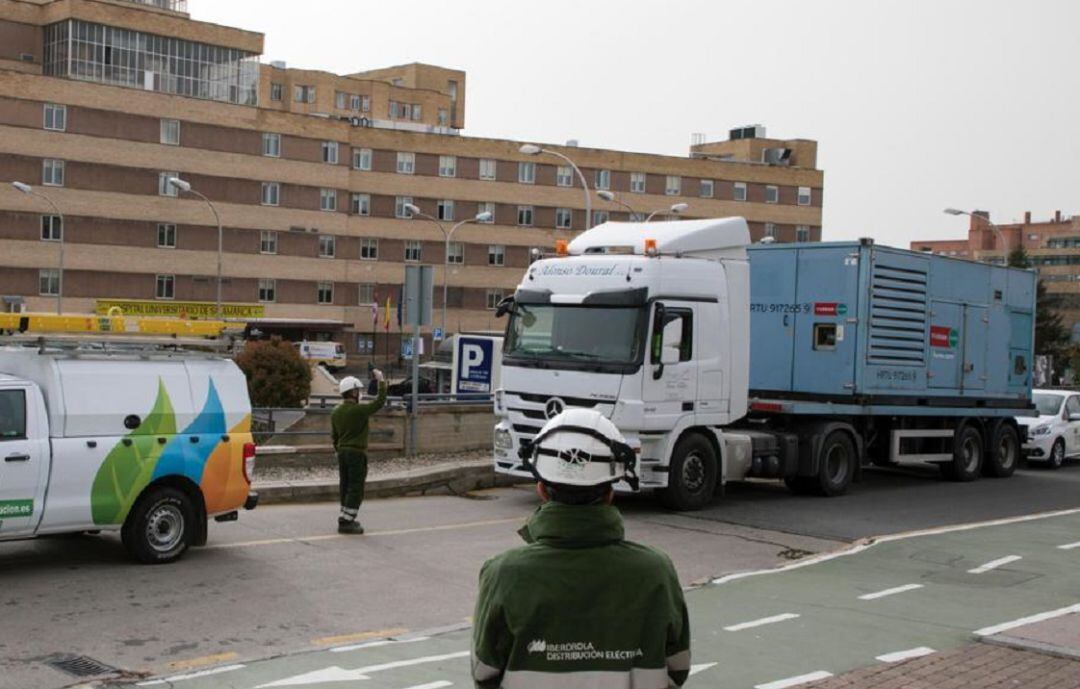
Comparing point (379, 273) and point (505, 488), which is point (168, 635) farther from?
point (379, 273)

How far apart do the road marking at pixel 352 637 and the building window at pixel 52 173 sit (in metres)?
65.4

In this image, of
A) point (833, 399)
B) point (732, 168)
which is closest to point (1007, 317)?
point (833, 399)

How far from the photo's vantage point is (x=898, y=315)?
19984 mm

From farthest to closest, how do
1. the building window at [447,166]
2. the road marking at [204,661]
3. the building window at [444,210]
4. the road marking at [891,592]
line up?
the building window at [444,210]
the building window at [447,166]
the road marking at [891,592]
the road marking at [204,661]

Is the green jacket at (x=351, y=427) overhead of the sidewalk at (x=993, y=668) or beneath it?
overhead

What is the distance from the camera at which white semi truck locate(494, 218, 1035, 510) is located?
1609 cm

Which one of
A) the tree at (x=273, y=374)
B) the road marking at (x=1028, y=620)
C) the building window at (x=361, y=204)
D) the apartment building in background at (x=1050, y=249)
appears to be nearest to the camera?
the road marking at (x=1028, y=620)

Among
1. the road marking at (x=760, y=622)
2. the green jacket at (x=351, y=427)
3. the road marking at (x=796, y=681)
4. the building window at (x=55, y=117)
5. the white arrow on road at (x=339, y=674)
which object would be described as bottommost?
the white arrow on road at (x=339, y=674)

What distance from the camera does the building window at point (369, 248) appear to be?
82812 mm

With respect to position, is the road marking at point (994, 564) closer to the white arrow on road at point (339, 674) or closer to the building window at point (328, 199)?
the white arrow on road at point (339, 674)

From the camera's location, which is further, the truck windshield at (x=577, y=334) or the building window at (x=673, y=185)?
the building window at (x=673, y=185)

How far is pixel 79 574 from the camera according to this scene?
11.3 m

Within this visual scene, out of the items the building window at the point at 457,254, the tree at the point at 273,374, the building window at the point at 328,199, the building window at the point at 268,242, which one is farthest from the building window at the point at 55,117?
the tree at the point at 273,374

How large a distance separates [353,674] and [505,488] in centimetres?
1095
